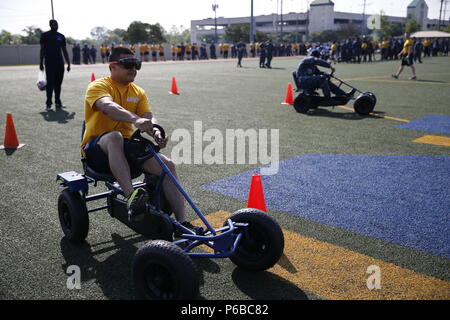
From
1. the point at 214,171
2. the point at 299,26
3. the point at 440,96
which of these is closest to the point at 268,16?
the point at 299,26

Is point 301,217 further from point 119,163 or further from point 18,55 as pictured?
point 18,55

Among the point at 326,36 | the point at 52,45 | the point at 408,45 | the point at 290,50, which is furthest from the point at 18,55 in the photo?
the point at 326,36

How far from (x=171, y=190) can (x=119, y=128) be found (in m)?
0.80

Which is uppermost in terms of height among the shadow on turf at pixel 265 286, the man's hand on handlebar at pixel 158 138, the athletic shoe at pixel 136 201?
the man's hand on handlebar at pixel 158 138

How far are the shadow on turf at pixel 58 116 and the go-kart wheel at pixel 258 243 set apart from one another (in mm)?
7288

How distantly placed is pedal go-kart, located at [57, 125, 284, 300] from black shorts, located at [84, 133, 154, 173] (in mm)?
42

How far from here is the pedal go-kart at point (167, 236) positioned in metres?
2.50

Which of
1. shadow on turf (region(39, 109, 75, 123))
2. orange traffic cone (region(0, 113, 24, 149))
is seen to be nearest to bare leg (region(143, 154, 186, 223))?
orange traffic cone (region(0, 113, 24, 149))

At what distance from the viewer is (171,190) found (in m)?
3.40

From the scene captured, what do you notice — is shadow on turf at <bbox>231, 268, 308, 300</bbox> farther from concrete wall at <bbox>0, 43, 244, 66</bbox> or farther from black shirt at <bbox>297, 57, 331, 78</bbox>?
concrete wall at <bbox>0, 43, 244, 66</bbox>

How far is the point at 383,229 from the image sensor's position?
3838 mm

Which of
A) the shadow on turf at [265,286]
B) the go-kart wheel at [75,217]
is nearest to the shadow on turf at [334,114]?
the shadow on turf at [265,286]

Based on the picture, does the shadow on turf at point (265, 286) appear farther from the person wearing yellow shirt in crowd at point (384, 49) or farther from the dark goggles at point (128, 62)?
the person wearing yellow shirt in crowd at point (384, 49)
